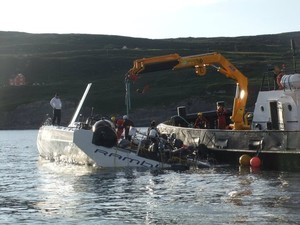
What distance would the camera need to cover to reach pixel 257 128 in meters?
35.8

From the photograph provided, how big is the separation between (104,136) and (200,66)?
7341 millimetres

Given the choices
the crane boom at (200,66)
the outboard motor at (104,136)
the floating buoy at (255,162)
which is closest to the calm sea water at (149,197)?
the floating buoy at (255,162)

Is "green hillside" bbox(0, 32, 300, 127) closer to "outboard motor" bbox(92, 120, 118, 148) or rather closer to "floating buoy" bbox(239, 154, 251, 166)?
"floating buoy" bbox(239, 154, 251, 166)

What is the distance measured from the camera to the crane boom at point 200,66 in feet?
118

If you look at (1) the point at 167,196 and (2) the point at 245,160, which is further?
(2) the point at 245,160

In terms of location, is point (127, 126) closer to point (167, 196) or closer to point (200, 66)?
point (200, 66)

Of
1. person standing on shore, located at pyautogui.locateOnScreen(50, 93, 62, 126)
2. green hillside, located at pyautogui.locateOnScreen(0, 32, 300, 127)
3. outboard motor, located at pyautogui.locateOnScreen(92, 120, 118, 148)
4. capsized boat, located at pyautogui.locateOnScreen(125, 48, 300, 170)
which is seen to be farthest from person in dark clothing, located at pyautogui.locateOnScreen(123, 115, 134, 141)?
green hillside, located at pyautogui.locateOnScreen(0, 32, 300, 127)

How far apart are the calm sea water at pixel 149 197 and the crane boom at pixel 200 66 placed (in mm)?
5349

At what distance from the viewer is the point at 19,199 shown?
79.7 ft

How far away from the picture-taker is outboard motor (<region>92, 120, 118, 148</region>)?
108 feet

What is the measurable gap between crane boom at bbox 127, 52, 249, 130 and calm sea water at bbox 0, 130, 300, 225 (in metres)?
5.35

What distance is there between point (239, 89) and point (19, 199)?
665 inches

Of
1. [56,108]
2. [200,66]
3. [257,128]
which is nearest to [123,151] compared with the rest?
[200,66]

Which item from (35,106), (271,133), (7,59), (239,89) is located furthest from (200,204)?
(7,59)
